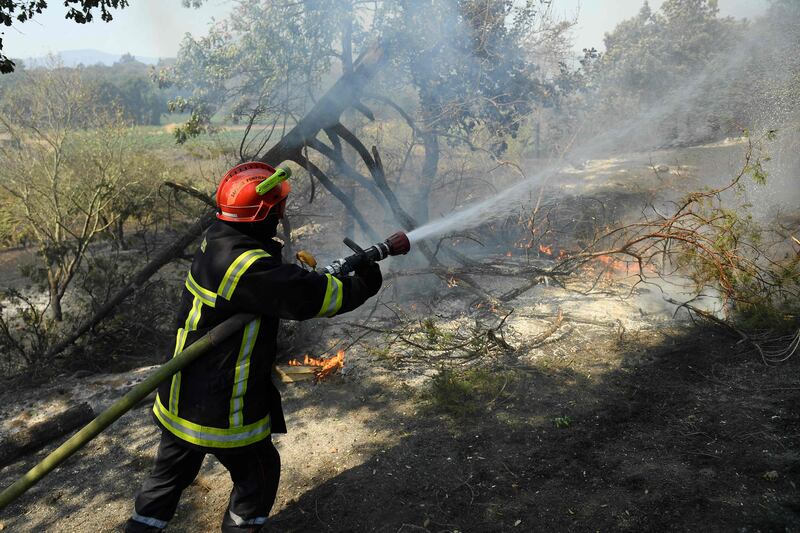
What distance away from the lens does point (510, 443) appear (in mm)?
3457

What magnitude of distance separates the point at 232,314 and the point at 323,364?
8.38 ft

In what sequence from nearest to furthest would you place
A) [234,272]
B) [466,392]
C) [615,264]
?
[234,272] → [466,392] → [615,264]

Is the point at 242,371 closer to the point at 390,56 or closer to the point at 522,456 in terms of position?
the point at 522,456

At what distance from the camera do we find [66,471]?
3590 mm

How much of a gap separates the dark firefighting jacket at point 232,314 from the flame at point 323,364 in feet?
7.26

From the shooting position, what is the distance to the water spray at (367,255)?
103 inches

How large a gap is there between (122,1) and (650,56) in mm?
16975

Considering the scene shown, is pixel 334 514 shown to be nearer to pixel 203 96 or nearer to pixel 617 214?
pixel 203 96

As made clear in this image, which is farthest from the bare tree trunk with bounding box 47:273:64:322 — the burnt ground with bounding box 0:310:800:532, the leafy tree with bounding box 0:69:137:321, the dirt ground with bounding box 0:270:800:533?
the burnt ground with bounding box 0:310:800:532

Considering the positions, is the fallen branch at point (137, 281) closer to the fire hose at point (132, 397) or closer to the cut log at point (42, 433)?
the cut log at point (42, 433)

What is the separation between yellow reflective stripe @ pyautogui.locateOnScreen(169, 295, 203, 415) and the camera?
239cm

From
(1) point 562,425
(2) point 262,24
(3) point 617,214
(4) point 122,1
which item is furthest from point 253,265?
(3) point 617,214

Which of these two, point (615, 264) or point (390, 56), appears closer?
point (615, 264)

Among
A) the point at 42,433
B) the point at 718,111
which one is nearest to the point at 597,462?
the point at 42,433
